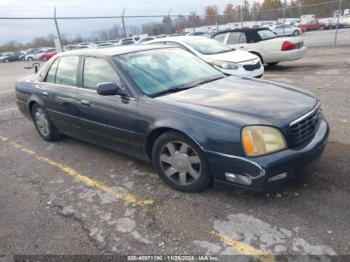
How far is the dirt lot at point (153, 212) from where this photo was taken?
2756 millimetres

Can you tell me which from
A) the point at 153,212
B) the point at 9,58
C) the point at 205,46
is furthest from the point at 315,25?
the point at 153,212

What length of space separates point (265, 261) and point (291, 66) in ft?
33.9

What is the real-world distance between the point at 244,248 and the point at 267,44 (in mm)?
9304

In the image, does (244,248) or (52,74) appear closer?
(244,248)

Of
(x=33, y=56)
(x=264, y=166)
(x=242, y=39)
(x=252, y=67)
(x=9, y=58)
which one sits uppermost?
(x=242, y=39)

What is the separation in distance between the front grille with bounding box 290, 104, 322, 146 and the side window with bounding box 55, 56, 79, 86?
9.82 feet

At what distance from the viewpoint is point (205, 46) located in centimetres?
901

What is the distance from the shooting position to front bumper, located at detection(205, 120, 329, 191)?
2.92 meters

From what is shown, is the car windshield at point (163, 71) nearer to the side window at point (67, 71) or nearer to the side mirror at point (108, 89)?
the side mirror at point (108, 89)

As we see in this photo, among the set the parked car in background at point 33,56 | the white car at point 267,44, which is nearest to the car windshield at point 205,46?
the white car at point 267,44

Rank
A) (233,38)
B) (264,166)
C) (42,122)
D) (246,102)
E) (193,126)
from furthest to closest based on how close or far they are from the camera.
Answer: (233,38), (42,122), (246,102), (193,126), (264,166)

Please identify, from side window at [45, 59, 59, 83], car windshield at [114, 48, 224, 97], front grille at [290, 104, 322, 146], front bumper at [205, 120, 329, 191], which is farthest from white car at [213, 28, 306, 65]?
front bumper at [205, 120, 329, 191]

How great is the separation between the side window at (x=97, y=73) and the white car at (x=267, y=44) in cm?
779

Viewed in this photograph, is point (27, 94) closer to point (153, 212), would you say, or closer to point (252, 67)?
point (153, 212)
